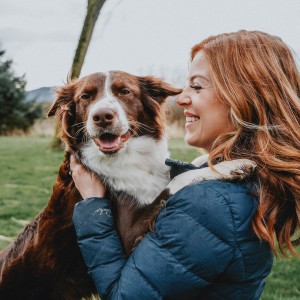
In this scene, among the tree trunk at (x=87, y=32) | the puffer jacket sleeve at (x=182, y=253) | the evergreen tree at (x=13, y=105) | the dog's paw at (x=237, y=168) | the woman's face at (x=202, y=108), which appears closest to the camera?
the puffer jacket sleeve at (x=182, y=253)

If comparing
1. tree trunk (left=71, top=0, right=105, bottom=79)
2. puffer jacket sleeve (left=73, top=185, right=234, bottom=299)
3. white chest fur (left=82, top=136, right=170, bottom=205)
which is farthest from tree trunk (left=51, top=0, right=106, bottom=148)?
puffer jacket sleeve (left=73, top=185, right=234, bottom=299)

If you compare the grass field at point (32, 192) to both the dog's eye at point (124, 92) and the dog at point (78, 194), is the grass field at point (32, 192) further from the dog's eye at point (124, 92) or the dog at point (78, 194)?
the dog's eye at point (124, 92)

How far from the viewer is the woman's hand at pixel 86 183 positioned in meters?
2.50

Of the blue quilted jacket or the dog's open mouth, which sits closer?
the blue quilted jacket

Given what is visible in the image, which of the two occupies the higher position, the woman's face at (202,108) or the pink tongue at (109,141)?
the woman's face at (202,108)

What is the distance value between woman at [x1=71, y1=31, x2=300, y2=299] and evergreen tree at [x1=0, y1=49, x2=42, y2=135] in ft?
73.0

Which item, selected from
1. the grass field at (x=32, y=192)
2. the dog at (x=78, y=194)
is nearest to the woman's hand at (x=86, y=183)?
the dog at (x=78, y=194)

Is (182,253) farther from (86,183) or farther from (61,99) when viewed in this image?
(61,99)

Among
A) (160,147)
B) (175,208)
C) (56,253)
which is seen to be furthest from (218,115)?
(56,253)

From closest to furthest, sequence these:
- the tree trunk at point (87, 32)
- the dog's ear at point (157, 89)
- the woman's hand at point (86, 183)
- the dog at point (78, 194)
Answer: the woman's hand at point (86, 183) < the dog at point (78, 194) < the dog's ear at point (157, 89) < the tree trunk at point (87, 32)

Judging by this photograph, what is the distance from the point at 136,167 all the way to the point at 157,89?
2.42 ft

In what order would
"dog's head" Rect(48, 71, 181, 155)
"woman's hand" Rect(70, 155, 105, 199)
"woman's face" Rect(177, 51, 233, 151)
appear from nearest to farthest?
"woman's face" Rect(177, 51, 233, 151), "woman's hand" Rect(70, 155, 105, 199), "dog's head" Rect(48, 71, 181, 155)

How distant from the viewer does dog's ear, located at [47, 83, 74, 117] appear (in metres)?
3.26

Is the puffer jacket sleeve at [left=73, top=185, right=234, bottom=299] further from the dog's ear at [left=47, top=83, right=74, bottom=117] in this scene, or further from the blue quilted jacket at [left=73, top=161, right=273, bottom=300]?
the dog's ear at [left=47, top=83, right=74, bottom=117]
